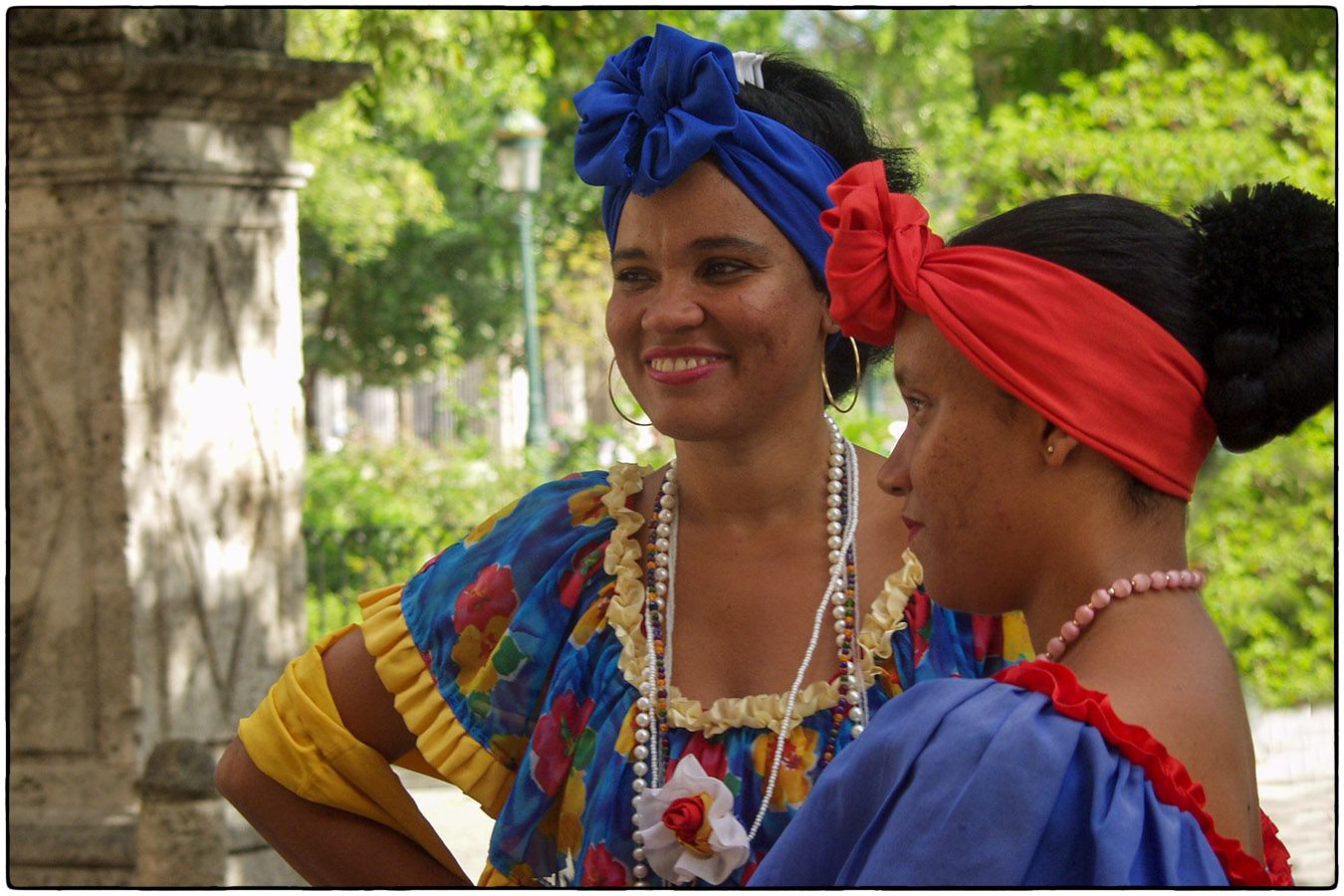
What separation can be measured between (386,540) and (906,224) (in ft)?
29.4

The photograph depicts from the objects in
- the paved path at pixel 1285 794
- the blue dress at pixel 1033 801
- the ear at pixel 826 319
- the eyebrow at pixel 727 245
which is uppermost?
the eyebrow at pixel 727 245

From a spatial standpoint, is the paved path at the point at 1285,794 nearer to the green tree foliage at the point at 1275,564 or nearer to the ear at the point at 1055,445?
the green tree foliage at the point at 1275,564

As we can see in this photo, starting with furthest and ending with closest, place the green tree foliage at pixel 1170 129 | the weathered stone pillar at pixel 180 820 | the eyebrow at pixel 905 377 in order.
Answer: the green tree foliage at pixel 1170 129
the weathered stone pillar at pixel 180 820
the eyebrow at pixel 905 377

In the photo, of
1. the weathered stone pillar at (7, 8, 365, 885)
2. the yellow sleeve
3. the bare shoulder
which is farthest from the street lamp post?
the bare shoulder

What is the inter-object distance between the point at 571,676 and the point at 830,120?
3.28 feet

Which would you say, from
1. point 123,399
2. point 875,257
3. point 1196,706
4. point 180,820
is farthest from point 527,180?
point 1196,706

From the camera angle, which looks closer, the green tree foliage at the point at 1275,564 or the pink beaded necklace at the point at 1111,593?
the pink beaded necklace at the point at 1111,593

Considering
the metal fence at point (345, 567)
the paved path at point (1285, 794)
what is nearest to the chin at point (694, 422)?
the paved path at point (1285, 794)

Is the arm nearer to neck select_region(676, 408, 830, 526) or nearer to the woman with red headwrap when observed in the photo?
neck select_region(676, 408, 830, 526)

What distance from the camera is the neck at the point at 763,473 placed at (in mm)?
2633

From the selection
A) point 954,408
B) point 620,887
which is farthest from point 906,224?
point 620,887

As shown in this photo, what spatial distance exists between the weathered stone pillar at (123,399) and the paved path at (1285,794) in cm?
157

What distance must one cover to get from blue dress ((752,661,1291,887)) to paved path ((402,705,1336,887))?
450 cm

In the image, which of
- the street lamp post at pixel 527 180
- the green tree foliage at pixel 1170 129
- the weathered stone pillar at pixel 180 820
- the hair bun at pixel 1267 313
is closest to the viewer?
the hair bun at pixel 1267 313
